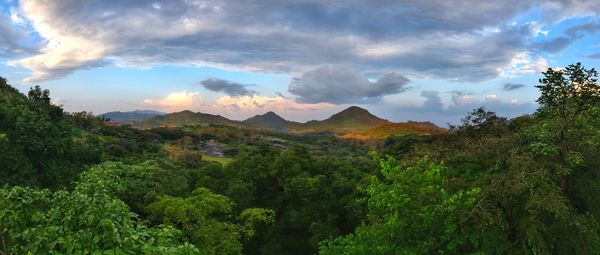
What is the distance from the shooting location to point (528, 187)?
53.5 feet

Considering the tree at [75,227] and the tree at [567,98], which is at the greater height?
the tree at [567,98]

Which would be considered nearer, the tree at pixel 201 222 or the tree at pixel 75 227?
the tree at pixel 75 227

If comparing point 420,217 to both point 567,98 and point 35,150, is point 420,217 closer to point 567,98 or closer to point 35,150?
point 567,98

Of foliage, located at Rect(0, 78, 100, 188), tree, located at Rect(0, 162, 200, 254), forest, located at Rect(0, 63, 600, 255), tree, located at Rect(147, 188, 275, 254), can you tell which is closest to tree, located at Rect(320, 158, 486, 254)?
forest, located at Rect(0, 63, 600, 255)

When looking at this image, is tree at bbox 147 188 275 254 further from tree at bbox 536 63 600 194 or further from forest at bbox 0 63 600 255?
tree at bbox 536 63 600 194

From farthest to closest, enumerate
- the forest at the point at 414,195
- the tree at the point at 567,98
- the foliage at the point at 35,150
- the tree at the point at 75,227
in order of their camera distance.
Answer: the foliage at the point at 35,150 < the tree at the point at 567,98 < the forest at the point at 414,195 < the tree at the point at 75,227

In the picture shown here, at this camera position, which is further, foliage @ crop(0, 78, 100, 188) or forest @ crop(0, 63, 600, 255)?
foliage @ crop(0, 78, 100, 188)

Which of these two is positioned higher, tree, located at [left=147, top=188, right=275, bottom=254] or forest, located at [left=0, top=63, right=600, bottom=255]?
forest, located at [left=0, top=63, right=600, bottom=255]

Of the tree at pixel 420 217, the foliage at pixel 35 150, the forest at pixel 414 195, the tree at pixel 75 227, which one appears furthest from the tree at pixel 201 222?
the tree at pixel 75 227

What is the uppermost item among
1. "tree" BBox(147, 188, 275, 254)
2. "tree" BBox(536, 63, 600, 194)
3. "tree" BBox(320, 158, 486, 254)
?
"tree" BBox(536, 63, 600, 194)

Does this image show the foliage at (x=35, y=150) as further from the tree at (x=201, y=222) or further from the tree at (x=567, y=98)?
the tree at (x=567, y=98)

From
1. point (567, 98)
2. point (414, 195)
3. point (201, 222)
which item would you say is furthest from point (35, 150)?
point (567, 98)

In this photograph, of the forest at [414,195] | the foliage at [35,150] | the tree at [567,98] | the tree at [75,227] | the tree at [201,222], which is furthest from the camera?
the foliage at [35,150]

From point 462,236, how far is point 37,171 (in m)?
24.9
